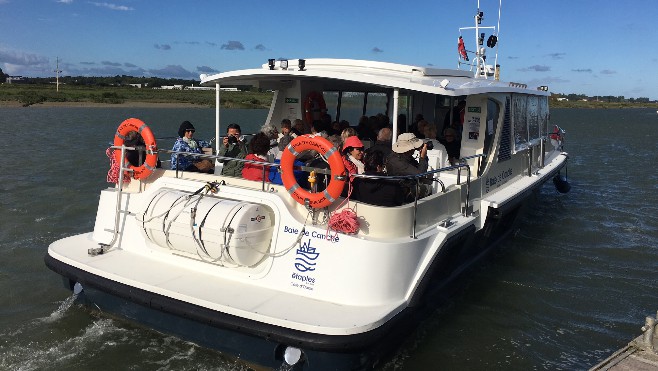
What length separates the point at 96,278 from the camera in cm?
600

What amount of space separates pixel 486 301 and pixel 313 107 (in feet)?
14.3

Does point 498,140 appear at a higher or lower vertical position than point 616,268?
higher

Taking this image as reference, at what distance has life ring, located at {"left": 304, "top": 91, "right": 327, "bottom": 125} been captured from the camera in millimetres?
9742

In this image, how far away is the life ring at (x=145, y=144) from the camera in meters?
6.60

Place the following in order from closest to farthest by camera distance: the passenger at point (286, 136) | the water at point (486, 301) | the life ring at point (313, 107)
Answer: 1. the water at point (486, 301)
2. the passenger at point (286, 136)
3. the life ring at point (313, 107)

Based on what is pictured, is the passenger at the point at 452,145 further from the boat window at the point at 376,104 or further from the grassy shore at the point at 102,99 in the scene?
the grassy shore at the point at 102,99

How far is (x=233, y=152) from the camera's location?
22.5ft

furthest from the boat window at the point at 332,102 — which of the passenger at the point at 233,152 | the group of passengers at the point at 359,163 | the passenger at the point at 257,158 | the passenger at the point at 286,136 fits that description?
the passenger at the point at 257,158

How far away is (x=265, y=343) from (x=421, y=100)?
6.22 m

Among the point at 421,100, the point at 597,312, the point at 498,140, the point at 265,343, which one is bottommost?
the point at 597,312

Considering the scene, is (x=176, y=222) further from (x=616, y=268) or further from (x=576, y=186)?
(x=576, y=186)

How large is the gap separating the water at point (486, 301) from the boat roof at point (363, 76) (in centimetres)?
292

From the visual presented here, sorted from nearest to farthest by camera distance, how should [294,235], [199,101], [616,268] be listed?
[294,235] < [616,268] < [199,101]

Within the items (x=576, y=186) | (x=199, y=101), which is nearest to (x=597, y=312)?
(x=576, y=186)
